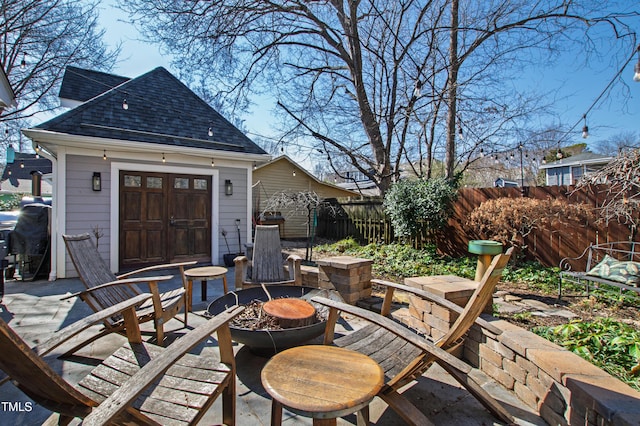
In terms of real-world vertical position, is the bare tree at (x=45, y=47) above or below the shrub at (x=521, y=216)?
above

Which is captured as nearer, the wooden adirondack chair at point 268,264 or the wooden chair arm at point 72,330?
the wooden chair arm at point 72,330

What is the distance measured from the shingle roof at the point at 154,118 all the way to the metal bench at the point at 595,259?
6045 mm

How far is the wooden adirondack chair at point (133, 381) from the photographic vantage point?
1.07 metres

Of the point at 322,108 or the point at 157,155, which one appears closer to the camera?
the point at 157,155

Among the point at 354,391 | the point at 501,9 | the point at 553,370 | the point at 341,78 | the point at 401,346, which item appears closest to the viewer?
the point at 354,391

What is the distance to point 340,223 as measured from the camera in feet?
33.6

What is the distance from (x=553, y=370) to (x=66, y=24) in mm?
14289

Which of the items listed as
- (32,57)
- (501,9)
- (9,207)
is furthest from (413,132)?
(9,207)

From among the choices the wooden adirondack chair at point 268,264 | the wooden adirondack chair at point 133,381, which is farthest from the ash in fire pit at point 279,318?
the wooden adirondack chair at point 268,264

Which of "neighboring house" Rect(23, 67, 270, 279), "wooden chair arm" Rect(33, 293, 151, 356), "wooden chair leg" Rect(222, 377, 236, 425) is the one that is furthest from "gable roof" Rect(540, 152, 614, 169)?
"wooden chair arm" Rect(33, 293, 151, 356)

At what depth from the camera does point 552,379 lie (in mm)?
1687

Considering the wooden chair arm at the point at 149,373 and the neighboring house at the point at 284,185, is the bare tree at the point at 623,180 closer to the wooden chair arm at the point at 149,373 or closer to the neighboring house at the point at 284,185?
the wooden chair arm at the point at 149,373

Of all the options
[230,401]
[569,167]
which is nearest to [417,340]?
[230,401]

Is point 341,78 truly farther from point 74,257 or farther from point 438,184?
point 74,257
